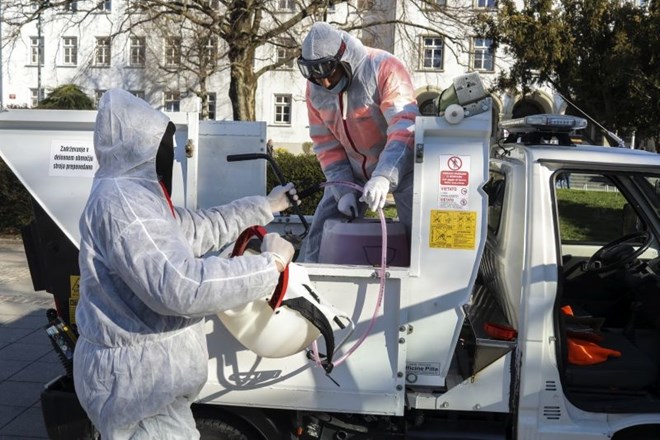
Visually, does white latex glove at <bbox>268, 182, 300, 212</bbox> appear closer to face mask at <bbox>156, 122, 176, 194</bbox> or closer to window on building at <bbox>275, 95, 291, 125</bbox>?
face mask at <bbox>156, 122, 176, 194</bbox>

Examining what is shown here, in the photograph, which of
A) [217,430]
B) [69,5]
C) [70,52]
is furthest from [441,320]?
[70,52]

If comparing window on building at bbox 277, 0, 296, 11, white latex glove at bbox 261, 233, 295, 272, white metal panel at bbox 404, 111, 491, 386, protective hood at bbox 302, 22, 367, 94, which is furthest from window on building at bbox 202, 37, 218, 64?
white latex glove at bbox 261, 233, 295, 272

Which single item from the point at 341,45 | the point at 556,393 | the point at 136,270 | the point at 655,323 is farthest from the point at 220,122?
the point at 655,323

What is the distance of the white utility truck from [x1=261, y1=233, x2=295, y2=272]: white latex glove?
490mm

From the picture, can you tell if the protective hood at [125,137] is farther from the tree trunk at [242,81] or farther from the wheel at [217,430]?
the tree trunk at [242,81]

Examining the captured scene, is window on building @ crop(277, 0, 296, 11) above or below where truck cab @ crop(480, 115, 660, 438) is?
above

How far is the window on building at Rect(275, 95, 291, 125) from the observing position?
112 feet

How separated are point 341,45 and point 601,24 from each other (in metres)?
11.7

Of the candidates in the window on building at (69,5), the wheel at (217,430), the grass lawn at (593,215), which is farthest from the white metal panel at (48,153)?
the window on building at (69,5)

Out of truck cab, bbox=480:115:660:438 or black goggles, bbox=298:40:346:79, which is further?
black goggles, bbox=298:40:346:79

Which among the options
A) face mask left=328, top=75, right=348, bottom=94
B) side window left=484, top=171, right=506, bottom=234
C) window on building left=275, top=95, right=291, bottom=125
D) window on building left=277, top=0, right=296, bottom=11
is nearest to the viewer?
side window left=484, top=171, right=506, bottom=234

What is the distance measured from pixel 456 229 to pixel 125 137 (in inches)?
56.8

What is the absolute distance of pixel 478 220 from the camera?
2.75m

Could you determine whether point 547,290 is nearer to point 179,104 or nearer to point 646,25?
point 646,25
